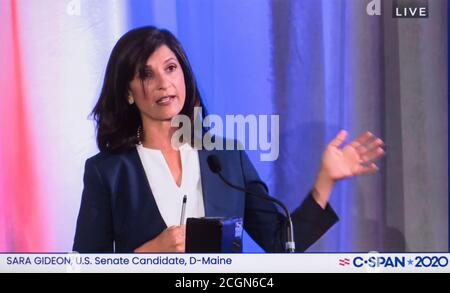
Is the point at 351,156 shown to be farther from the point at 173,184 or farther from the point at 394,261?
the point at 173,184

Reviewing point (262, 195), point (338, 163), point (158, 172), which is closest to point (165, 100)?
point (158, 172)

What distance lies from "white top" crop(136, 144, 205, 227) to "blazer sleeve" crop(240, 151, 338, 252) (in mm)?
103

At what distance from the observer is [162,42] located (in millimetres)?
1189

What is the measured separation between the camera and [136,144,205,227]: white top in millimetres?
1171

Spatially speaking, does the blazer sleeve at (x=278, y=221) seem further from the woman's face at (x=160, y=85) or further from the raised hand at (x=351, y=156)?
the woman's face at (x=160, y=85)

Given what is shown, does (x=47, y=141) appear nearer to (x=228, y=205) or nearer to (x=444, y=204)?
(x=228, y=205)

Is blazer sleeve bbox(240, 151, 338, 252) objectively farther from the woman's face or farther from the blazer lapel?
the woman's face

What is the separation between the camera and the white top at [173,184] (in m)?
1.17

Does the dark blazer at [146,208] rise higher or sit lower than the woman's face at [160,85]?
lower

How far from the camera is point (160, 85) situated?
1.19 m

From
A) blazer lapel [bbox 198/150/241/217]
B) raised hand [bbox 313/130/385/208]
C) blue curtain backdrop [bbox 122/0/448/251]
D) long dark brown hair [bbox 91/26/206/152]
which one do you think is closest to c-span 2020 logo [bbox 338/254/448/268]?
blue curtain backdrop [bbox 122/0/448/251]

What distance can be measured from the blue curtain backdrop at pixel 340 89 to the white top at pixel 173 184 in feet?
0.41

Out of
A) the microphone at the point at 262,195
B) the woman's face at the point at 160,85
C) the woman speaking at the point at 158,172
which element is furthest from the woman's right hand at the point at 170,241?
the woman's face at the point at 160,85
